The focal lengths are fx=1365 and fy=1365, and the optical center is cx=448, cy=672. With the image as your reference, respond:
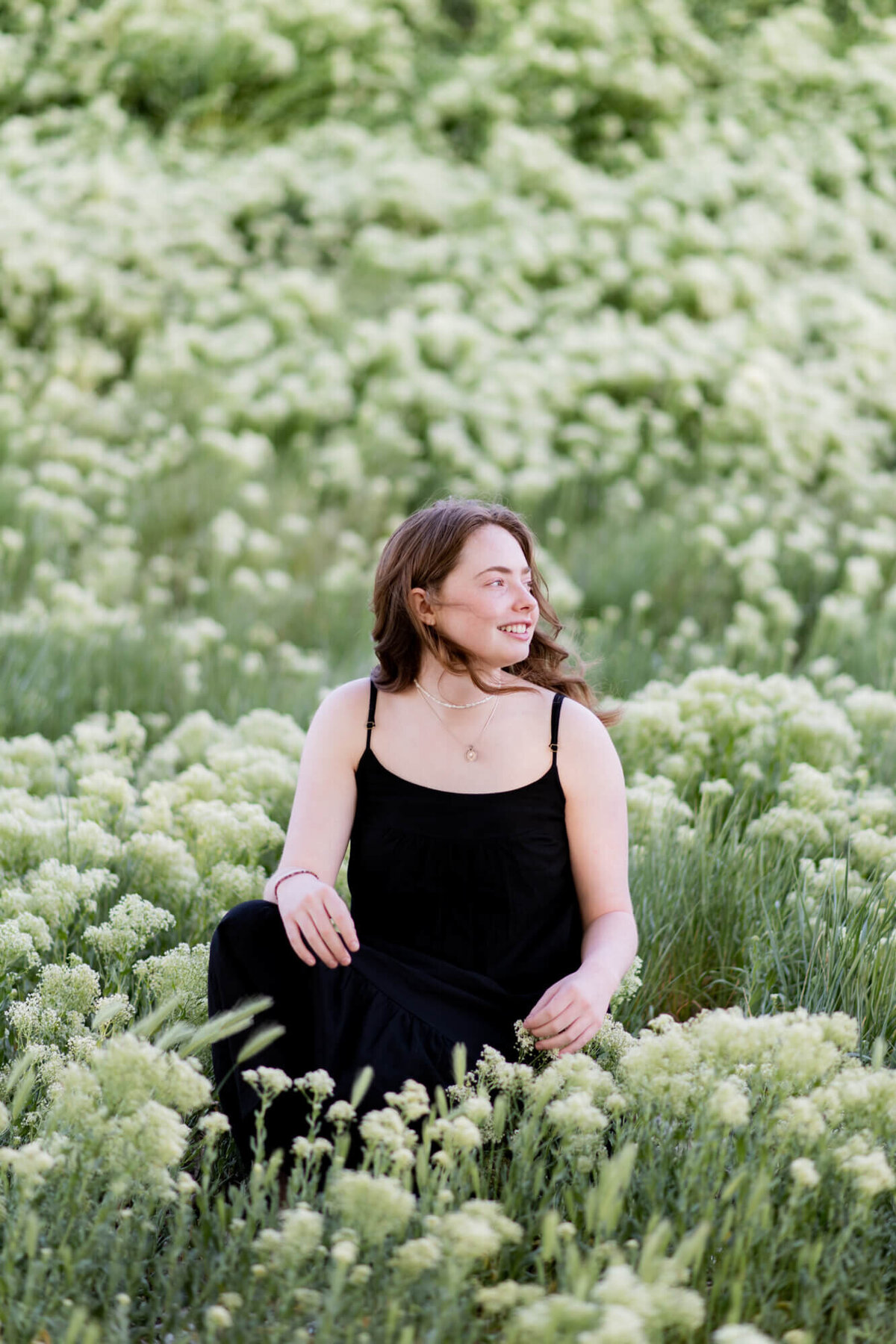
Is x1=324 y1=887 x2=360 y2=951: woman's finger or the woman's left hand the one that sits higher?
x1=324 y1=887 x2=360 y2=951: woman's finger

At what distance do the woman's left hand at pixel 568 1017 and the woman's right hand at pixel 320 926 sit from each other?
338 mm

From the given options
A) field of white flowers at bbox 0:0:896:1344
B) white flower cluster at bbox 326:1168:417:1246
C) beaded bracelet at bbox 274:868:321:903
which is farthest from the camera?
beaded bracelet at bbox 274:868:321:903

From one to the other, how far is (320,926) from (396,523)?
14.8ft

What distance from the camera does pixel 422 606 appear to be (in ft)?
8.67

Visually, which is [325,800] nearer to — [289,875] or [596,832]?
[289,875]

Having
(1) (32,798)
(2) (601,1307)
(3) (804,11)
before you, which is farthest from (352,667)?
(3) (804,11)

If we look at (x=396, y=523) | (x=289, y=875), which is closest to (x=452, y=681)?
(x=289, y=875)

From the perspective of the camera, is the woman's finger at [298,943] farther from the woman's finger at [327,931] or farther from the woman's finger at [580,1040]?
the woman's finger at [580,1040]

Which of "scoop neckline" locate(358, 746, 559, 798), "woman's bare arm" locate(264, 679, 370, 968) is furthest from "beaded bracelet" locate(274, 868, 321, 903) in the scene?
"scoop neckline" locate(358, 746, 559, 798)

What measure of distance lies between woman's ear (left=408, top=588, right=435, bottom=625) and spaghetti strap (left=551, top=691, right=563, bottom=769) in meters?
0.28

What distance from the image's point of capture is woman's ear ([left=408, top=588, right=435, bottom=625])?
2.63 metres

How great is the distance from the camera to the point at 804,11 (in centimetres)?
1214

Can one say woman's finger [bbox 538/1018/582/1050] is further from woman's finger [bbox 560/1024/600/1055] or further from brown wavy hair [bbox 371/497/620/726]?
brown wavy hair [bbox 371/497/620/726]

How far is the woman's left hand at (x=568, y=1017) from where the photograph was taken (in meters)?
2.31
